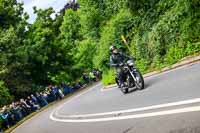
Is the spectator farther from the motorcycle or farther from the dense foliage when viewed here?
the motorcycle

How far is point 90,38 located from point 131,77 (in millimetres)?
23134

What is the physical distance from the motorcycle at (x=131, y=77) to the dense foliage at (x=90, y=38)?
14.0 ft

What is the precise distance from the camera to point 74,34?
6750 cm

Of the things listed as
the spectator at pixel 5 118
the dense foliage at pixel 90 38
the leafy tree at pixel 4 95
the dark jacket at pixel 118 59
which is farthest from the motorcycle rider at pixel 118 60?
the leafy tree at pixel 4 95

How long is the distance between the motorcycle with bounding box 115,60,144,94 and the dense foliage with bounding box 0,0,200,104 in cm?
428

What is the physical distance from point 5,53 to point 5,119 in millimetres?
15532

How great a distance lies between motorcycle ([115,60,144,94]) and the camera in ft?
51.1

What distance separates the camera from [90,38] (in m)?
39.0

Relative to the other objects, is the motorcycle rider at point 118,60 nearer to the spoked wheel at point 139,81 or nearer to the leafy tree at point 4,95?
the spoked wheel at point 139,81

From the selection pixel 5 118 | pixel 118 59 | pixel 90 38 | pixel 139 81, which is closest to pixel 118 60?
pixel 118 59

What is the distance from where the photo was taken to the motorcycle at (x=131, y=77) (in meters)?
15.6

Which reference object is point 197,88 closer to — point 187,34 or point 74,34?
point 187,34

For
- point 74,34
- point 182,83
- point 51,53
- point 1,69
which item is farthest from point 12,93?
point 182,83

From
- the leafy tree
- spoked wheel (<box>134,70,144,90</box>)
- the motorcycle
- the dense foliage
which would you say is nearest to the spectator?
the dense foliage
